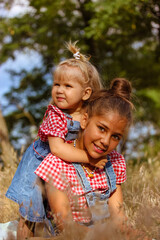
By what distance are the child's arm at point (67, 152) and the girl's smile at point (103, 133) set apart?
75 millimetres

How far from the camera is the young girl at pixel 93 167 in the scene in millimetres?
2303

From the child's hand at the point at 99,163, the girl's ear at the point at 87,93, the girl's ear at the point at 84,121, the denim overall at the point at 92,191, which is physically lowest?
the denim overall at the point at 92,191

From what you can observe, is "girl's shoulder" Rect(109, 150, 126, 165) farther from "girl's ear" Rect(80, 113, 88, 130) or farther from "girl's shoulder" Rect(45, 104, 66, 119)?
"girl's shoulder" Rect(45, 104, 66, 119)

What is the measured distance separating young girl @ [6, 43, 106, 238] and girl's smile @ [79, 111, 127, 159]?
0.11 m

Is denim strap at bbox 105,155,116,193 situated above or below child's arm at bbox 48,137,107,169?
below

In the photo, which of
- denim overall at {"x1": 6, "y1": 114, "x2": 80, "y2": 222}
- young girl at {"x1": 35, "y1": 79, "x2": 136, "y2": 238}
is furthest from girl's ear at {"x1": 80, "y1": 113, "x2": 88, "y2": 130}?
denim overall at {"x1": 6, "y1": 114, "x2": 80, "y2": 222}

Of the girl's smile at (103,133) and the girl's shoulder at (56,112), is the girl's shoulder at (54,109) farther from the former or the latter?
the girl's smile at (103,133)

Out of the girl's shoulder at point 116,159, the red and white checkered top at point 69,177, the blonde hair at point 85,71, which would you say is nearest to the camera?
the red and white checkered top at point 69,177

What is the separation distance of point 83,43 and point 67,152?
541 centimetres

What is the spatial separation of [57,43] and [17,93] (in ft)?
7.81

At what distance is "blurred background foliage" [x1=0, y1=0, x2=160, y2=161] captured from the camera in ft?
17.8

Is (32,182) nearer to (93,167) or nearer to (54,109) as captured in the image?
(93,167)

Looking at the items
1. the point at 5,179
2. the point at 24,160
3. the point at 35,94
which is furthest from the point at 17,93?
the point at 24,160

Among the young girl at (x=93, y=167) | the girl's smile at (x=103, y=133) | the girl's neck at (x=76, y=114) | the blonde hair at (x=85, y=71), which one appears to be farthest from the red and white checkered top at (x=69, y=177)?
the blonde hair at (x=85, y=71)
